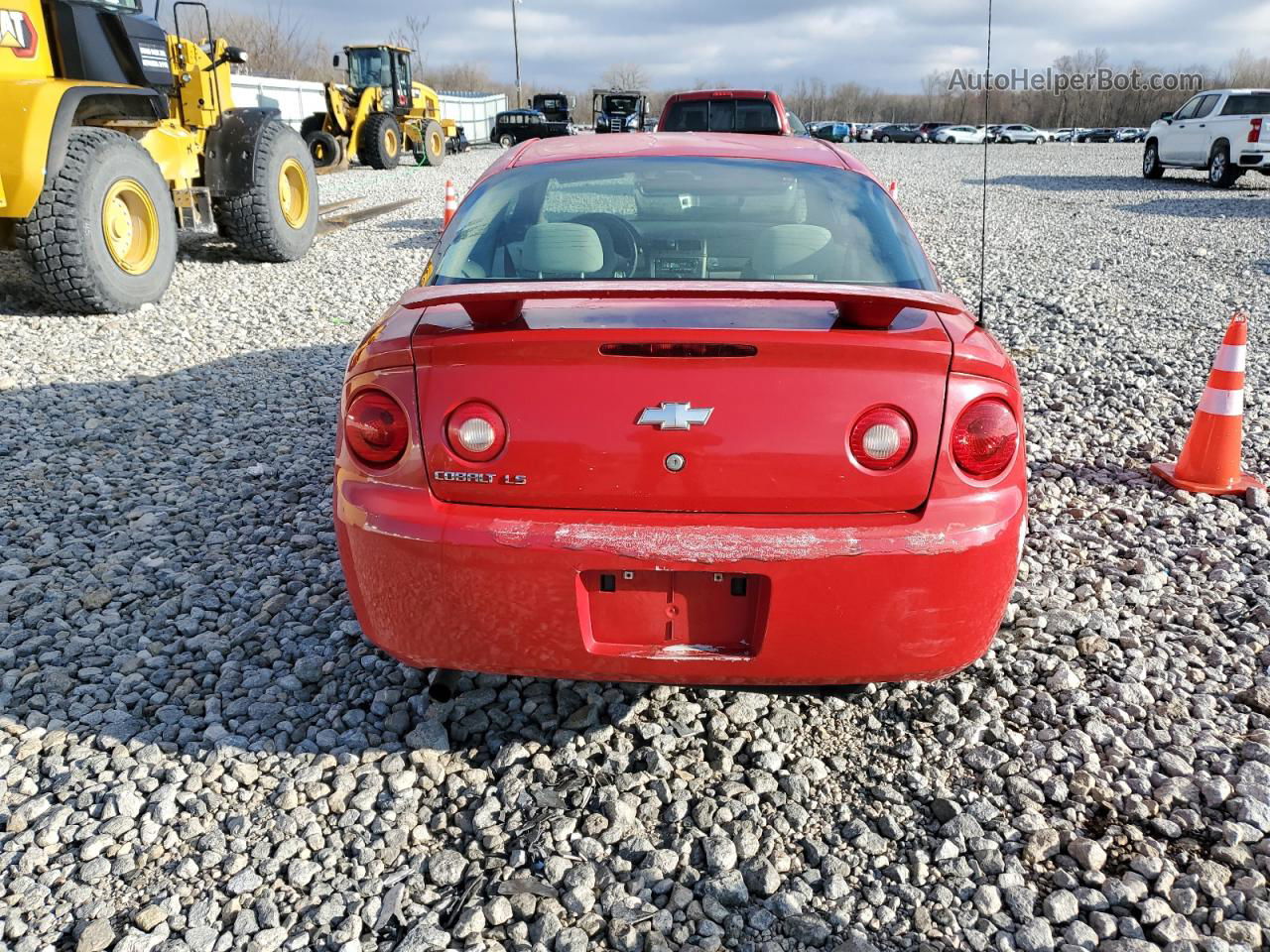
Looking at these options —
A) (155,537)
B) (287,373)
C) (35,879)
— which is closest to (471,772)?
(35,879)

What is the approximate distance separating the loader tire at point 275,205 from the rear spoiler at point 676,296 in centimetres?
759

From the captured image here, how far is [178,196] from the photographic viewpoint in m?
8.45

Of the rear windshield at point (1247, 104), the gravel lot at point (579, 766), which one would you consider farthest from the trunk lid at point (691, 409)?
the rear windshield at point (1247, 104)

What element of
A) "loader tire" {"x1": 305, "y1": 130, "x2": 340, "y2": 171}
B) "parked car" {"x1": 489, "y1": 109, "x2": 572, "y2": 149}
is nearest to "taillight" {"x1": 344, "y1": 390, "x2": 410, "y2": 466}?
"loader tire" {"x1": 305, "y1": 130, "x2": 340, "y2": 171}

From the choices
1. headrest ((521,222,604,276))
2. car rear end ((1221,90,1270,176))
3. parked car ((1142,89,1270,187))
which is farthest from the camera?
parked car ((1142,89,1270,187))

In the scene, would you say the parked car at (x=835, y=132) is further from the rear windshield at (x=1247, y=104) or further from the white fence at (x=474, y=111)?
the rear windshield at (x=1247, y=104)

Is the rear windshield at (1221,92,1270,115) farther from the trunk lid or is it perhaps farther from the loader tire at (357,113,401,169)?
the trunk lid

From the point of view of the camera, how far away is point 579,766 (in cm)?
255

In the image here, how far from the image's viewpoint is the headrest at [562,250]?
285 centimetres

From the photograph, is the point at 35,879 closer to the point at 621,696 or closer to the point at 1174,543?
the point at 621,696

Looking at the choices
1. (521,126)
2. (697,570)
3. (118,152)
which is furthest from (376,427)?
(521,126)

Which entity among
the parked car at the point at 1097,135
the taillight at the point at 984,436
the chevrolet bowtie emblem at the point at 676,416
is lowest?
the taillight at the point at 984,436

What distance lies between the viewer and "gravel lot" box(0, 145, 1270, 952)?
2.08 meters

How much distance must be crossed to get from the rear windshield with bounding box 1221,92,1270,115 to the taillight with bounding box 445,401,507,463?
2014 centimetres
